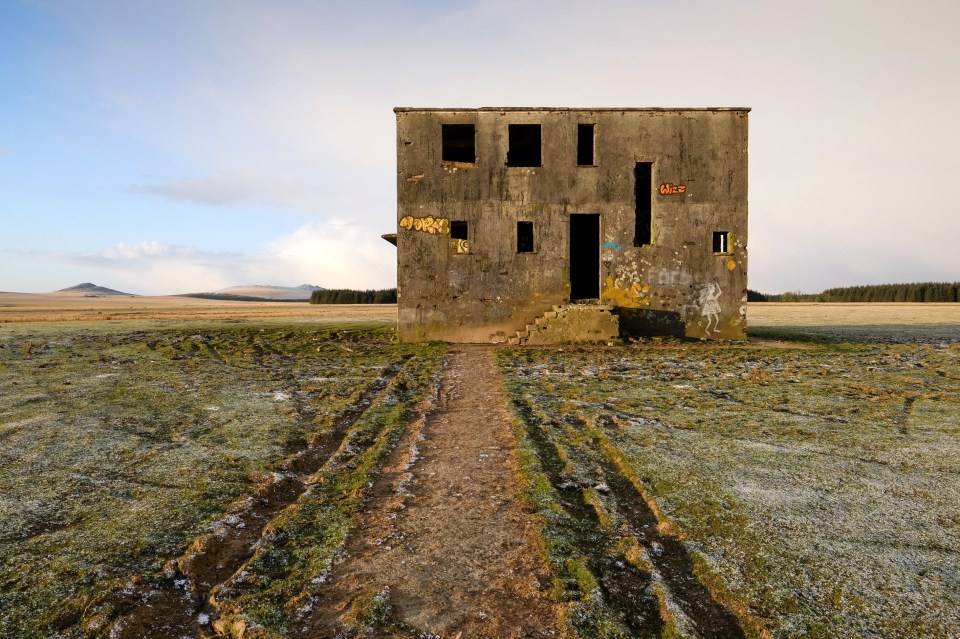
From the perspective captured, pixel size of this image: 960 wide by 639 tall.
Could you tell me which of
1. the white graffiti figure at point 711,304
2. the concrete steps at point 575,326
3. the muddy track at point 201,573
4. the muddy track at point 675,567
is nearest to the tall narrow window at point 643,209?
the white graffiti figure at point 711,304

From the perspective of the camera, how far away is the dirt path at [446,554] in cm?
273

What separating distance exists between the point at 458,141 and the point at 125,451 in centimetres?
1551

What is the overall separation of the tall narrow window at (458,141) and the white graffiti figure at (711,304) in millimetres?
8022

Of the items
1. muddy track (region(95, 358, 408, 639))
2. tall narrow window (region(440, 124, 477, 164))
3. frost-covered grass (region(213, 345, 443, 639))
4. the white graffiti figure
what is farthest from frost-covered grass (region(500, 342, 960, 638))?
tall narrow window (region(440, 124, 477, 164))

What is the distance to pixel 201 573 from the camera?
10.6ft

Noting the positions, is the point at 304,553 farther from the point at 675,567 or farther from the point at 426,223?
the point at 426,223

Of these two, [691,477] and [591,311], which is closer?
[691,477]

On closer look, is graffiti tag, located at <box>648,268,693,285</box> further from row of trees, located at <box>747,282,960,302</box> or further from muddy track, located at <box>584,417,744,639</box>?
row of trees, located at <box>747,282,960,302</box>

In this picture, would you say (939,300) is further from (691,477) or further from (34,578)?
(34,578)

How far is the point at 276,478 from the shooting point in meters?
4.79

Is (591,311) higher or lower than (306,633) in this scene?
higher

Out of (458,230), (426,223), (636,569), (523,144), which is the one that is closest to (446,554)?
(636,569)

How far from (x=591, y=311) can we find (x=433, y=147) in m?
6.78

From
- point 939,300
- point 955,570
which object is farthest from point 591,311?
point 939,300
